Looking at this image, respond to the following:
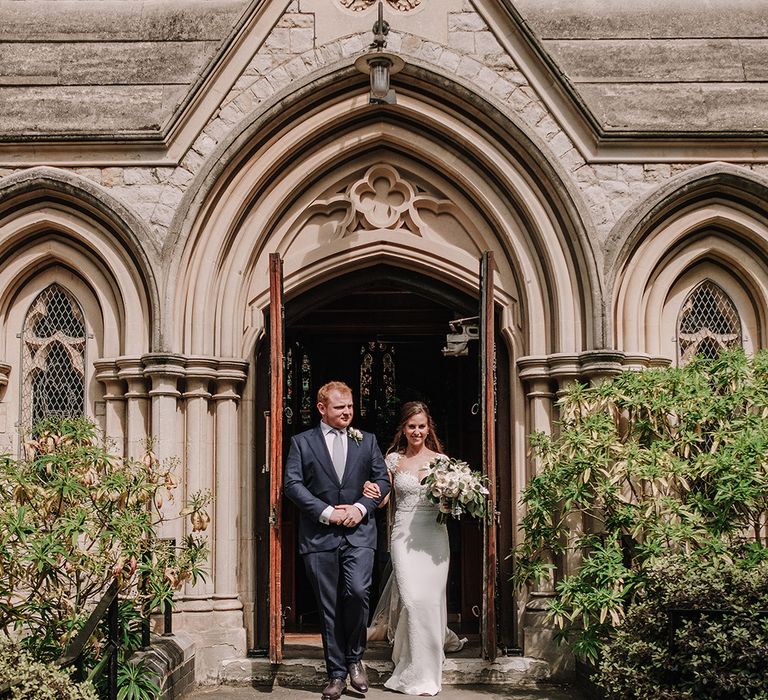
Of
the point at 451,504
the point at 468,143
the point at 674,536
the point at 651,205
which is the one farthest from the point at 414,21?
the point at 674,536

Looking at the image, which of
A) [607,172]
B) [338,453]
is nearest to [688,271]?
[607,172]

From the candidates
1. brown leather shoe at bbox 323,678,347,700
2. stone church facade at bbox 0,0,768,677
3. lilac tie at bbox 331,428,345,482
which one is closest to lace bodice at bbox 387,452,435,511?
lilac tie at bbox 331,428,345,482

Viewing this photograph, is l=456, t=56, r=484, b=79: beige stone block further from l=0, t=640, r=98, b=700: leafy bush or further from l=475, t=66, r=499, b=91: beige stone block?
l=0, t=640, r=98, b=700: leafy bush

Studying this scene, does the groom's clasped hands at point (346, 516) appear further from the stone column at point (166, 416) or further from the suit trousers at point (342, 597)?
the stone column at point (166, 416)

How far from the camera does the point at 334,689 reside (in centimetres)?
698

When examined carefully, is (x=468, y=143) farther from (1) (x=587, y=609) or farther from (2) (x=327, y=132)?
(1) (x=587, y=609)

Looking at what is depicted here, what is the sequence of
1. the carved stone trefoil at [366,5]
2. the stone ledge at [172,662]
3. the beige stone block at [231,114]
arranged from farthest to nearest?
the carved stone trefoil at [366,5]
the beige stone block at [231,114]
the stone ledge at [172,662]

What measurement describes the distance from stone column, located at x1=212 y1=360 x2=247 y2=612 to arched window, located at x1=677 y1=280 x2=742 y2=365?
352cm

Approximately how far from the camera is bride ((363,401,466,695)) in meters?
7.44

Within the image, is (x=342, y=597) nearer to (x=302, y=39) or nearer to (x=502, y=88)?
(x=502, y=88)

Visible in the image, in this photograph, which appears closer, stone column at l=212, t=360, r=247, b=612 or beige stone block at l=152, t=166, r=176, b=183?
stone column at l=212, t=360, r=247, b=612

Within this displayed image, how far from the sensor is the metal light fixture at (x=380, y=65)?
8078 millimetres

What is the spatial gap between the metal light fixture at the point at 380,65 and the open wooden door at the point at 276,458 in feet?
4.84

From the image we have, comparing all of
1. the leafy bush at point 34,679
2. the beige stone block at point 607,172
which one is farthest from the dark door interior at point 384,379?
the leafy bush at point 34,679
